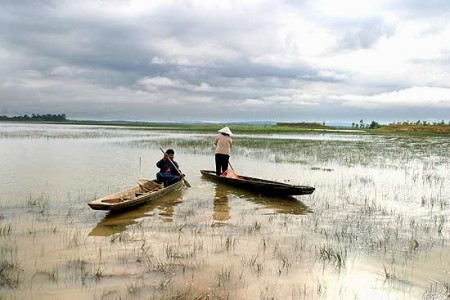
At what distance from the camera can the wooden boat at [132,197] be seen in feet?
26.8

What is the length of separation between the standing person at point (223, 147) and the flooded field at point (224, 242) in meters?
1.01

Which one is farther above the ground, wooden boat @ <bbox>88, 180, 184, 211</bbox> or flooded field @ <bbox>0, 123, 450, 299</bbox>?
wooden boat @ <bbox>88, 180, 184, 211</bbox>

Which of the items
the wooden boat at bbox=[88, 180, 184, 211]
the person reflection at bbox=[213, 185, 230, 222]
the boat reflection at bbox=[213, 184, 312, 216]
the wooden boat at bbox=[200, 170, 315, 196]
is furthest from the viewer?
the wooden boat at bbox=[200, 170, 315, 196]

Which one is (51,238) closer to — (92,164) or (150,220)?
(150,220)

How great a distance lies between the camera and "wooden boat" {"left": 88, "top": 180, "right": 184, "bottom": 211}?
816cm

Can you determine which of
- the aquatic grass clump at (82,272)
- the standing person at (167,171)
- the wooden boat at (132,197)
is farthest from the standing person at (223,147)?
the aquatic grass clump at (82,272)

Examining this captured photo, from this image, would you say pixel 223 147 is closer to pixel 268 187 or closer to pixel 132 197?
pixel 268 187

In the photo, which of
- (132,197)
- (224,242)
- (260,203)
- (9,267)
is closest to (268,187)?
(260,203)

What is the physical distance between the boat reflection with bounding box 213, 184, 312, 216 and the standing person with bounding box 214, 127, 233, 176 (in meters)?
1.84

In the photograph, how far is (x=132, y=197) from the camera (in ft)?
33.3

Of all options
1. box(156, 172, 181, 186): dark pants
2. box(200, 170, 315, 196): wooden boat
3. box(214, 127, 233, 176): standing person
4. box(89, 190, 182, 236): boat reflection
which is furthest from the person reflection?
box(214, 127, 233, 176): standing person

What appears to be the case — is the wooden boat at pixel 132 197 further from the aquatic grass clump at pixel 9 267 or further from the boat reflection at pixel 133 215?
the aquatic grass clump at pixel 9 267

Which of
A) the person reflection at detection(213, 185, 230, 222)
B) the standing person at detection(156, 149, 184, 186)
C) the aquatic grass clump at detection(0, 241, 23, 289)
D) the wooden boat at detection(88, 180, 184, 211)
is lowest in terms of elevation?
the person reflection at detection(213, 185, 230, 222)

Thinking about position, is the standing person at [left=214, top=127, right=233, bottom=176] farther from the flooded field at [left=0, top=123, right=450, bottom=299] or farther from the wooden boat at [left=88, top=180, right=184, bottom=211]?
the wooden boat at [left=88, top=180, right=184, bottom=211]
